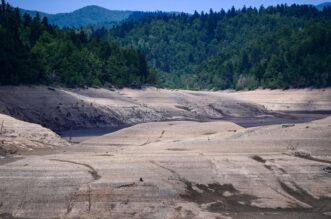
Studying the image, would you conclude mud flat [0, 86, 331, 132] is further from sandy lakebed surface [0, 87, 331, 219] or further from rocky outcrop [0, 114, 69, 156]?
rocky outcrop [0, 114, 69, 156]

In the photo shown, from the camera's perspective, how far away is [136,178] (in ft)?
74.3

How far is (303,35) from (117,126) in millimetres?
68816

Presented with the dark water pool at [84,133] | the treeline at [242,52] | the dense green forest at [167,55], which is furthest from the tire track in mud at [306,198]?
the treeline at [242,52]

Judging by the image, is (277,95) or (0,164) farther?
(277,95)

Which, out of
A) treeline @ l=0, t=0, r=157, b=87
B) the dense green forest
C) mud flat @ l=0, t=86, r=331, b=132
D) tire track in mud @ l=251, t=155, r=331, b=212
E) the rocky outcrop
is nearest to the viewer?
tire track in mud @ l=251, t=155, r=331, b=212

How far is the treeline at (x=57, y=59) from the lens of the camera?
6444cm

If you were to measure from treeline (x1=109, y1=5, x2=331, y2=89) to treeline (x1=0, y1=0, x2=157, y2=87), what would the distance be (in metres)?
24.1

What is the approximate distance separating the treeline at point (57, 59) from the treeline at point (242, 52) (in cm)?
2413

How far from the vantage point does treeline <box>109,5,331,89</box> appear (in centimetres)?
10819

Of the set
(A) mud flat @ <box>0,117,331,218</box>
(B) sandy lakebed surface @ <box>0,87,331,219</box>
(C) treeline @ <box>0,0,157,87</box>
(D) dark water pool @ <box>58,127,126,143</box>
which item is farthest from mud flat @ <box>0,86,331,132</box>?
(A) mud flat @ <box>0,117,331,218</box>

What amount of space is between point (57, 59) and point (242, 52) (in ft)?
230

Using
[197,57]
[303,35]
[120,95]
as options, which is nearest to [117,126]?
[120,95]

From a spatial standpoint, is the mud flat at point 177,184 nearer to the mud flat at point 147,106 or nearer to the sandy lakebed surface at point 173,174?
the sandy lakebed surface at point 173,174

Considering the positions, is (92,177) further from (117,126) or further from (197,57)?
(197,57)
